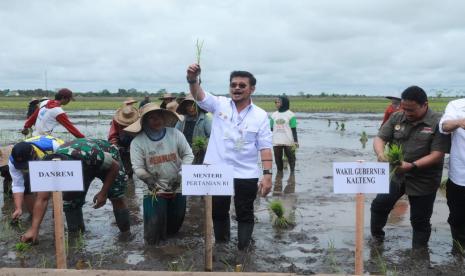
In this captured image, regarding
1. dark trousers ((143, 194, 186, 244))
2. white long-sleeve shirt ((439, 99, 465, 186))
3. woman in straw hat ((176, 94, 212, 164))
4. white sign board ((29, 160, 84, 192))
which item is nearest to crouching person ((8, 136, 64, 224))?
dark trousers ((143, 194, 186, 244))

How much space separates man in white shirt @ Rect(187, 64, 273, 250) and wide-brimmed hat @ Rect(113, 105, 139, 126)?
10.8 ft

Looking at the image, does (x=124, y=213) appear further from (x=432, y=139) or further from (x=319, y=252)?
(x=432, y=139)

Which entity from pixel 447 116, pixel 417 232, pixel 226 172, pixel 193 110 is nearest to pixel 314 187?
pixel 193 110

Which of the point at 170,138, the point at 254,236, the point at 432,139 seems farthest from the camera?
the point at 254,236

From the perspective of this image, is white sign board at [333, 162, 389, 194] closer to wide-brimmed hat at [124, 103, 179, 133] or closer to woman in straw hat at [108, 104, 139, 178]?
wide-brimmed hat at [124, 103, 179, 133]

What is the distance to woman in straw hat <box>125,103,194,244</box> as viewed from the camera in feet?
16.9

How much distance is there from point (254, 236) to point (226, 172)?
1.96m

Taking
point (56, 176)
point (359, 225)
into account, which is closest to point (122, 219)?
point (56, 176)

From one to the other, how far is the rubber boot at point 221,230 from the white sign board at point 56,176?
1723mm

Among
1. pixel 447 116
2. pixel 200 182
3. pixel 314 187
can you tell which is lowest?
pixel 314 187

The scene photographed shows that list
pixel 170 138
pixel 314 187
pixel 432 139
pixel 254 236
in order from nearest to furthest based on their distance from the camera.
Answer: pixel 432 139
pixel 170 138
pixel 254 236
pixel 314 187

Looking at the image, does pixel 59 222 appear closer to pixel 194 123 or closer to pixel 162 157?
pixel 162 157

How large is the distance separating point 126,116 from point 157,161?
2896 millimetres

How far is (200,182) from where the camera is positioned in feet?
13.0
